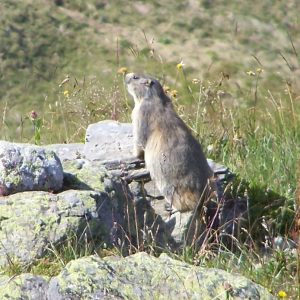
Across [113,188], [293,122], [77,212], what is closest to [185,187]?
[113,188]

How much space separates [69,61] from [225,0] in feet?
17.0

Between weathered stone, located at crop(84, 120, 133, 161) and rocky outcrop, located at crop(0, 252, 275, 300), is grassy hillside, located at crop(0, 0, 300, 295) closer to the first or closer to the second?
weathered stone, located at crop(84, 120, 133, 161)

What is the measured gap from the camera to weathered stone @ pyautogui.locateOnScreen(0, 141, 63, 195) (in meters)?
5.74

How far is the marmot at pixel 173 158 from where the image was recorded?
6.90 m

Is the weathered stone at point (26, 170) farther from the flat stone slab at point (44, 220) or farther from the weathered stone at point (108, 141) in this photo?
the weathered stone at point (108, 141)

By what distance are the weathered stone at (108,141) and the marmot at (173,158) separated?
0.20m

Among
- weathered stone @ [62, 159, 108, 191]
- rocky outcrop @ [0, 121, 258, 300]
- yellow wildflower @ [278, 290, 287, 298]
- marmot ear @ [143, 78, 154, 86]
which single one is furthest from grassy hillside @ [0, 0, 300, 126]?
yellow wildflower @ [278, 290, 287, 298]

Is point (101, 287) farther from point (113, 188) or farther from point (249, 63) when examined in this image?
point (249, 63)

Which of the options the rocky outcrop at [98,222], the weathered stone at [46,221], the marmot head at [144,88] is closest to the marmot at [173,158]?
the rocky outcrop at [98,222]

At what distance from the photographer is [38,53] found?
59.0 ft

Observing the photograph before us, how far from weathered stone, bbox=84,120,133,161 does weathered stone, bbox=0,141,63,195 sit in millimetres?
1366

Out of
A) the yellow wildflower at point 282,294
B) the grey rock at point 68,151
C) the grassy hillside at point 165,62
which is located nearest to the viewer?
the yellow wildflower at point 282,294

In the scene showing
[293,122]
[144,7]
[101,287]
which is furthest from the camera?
[144,7]

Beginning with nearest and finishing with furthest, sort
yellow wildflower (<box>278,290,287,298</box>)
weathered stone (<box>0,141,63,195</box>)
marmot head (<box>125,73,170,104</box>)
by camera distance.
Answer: yellow wildflower (<box>278,290,287,298</box>) → weathered stone (<box>0,141,63,195</box>) → marmot head (<box>125,73,170,104</box>)
